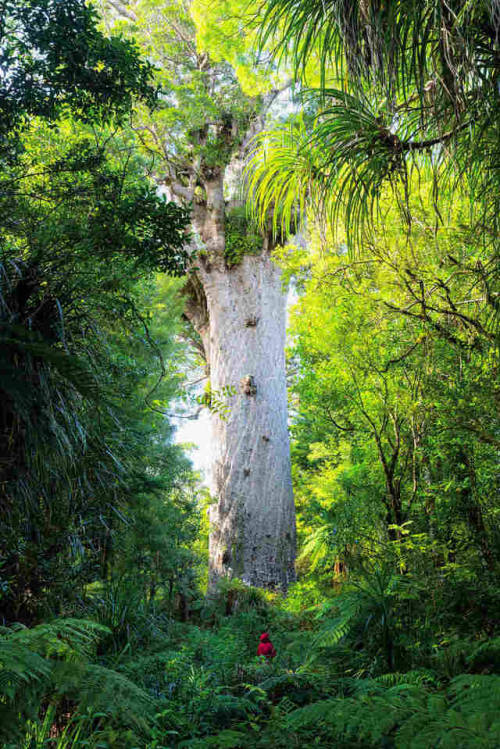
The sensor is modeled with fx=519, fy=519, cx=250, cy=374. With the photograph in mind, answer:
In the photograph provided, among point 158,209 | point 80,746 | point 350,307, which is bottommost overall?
point 80,746

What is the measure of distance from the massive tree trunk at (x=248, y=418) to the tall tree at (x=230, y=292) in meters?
0.02

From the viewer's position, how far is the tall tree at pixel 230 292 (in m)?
7.63

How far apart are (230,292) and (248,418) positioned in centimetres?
229

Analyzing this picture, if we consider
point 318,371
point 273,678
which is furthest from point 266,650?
point 318,371

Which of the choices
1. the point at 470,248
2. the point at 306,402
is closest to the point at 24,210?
the point at 470,248

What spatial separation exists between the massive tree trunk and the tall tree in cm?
2

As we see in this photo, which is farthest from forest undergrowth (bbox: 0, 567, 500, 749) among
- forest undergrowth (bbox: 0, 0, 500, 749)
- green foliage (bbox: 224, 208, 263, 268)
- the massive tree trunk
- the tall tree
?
green foliage (bbox: 224, 208, 263, 268)

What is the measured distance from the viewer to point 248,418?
812 centimetres

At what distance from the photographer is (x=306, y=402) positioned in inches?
310

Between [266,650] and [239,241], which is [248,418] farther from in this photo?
[266,650]

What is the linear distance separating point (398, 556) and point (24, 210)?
382cm

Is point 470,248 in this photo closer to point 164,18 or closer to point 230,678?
point 230,678

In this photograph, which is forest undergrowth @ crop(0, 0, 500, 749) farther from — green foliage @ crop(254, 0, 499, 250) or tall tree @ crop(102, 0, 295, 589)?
tall tree @ crop(102, 0, 295, 589)

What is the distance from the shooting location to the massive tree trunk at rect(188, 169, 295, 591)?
7523 mm
